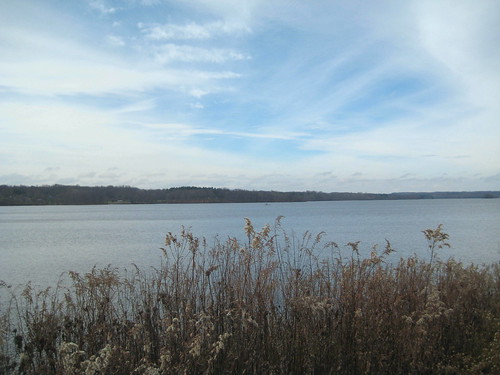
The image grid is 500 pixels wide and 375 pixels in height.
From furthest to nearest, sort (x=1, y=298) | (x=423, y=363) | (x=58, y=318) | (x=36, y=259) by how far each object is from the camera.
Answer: (x=36, y=259), (x=1, y=298), (x=58, y=318), (x=423, y=363)

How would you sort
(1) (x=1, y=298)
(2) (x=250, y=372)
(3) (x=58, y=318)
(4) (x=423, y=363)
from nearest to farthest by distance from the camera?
1. (2) (x=250, y=372)
2. (4) (x=423, y=363)
3. (3) (x=58, y=318)
4. (1) (x=1, y=298)

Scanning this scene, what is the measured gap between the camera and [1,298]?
42.1ft

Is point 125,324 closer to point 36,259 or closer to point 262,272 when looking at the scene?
point 262,272

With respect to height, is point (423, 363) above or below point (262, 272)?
below

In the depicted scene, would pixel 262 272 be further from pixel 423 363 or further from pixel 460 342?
pixel 460 342

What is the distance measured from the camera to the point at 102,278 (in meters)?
7.05

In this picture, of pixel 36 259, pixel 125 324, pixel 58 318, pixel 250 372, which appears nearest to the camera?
pixel 250 372

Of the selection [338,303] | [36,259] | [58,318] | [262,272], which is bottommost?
[36,259]

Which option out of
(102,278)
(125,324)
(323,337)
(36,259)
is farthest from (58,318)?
(36,259)

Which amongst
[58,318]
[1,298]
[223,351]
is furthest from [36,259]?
[223,351]

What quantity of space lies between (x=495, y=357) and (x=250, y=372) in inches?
137

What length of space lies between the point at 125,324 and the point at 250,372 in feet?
7.10

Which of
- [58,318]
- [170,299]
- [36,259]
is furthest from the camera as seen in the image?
[36,259]

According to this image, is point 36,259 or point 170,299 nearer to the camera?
point 170,299
